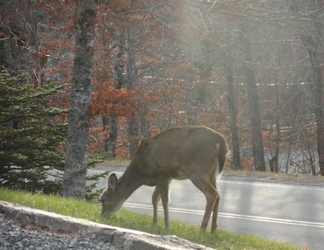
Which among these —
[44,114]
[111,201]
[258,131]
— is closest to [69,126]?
[44,114]

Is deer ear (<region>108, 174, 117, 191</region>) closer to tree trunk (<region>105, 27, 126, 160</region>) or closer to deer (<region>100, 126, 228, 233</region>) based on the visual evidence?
deer (<region>100, 126, 228, 233</region>)

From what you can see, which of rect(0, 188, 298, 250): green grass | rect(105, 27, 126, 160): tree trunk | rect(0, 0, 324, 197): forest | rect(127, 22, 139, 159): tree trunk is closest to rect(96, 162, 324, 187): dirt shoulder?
rect(0, 0, 324, 197): forest

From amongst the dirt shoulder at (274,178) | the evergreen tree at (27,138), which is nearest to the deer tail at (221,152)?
the evergreen tree at (27,138)

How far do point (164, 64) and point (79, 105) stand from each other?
12.9 meters

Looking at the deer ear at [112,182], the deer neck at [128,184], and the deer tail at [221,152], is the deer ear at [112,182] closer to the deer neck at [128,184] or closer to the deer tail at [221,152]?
the deer neck at [128,184]

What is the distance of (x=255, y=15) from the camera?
11.5 metres

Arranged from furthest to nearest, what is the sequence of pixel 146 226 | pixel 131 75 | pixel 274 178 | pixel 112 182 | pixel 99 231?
pixel 131 75, pixel 274 178, pixel 112 182, pixel 146 226, pixel 99 231

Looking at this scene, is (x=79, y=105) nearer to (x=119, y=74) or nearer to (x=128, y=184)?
(x=128, y=184)

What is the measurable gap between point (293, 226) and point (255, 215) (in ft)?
3.46

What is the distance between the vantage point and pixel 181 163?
28.2 ft

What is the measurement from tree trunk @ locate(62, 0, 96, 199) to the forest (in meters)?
0.02

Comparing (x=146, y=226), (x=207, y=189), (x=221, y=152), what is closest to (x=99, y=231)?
(x=146, y=226)

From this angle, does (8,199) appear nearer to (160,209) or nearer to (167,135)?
(167,135)

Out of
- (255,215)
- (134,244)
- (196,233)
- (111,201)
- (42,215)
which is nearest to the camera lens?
(134,244)
